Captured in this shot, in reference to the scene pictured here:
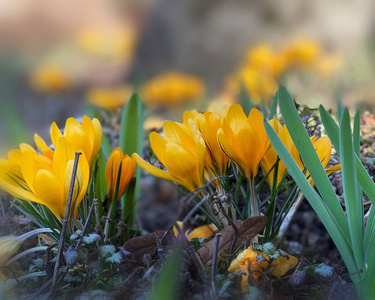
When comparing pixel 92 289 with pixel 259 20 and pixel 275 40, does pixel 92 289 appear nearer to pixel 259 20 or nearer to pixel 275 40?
pixel 275 40

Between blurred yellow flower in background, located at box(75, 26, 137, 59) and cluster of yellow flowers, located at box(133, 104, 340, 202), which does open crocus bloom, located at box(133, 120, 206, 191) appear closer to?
cluster of yellow flowers, located at box(133, 104, 340, 202)

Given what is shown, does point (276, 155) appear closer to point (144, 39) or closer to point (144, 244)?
point (144, 244)

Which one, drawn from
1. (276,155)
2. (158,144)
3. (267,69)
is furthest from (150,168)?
(267,69)

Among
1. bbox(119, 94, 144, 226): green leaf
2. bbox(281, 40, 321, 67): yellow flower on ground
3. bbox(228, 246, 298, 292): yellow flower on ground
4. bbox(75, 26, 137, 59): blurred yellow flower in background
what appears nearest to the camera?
bbox(228, 246, 298, 292): yellow flower on ground

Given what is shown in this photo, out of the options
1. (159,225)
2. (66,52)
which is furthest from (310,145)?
(66,52)

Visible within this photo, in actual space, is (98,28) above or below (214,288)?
above

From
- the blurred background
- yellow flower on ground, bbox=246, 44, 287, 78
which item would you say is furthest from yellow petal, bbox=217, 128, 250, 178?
the blurred background
